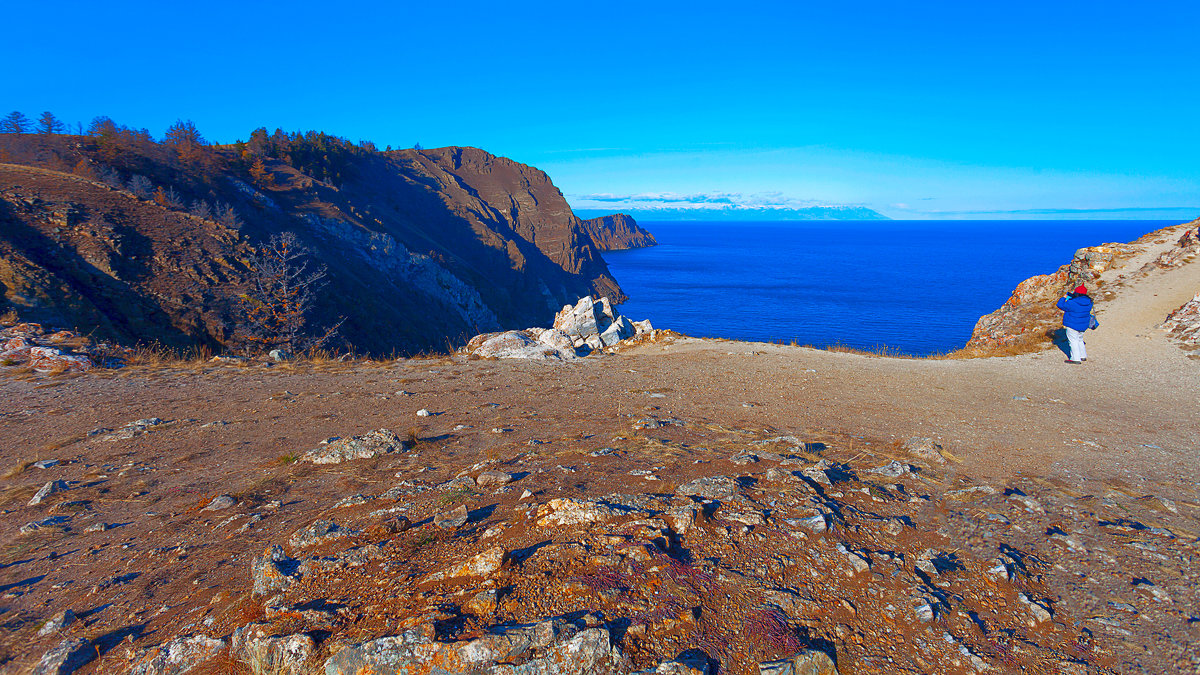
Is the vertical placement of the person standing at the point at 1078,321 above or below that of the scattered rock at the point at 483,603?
below

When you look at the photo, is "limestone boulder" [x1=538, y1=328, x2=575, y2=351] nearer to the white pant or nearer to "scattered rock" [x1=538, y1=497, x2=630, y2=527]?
"scattered rock" [x1=538, y1=497, x2=630, y2=527]

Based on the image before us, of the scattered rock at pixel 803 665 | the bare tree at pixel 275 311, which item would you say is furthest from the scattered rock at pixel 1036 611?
the bare tree at pixel 275 311

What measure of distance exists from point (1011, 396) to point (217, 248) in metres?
26.7

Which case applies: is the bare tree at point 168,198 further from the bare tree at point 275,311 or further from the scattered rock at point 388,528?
the scattered rock at point 388,528

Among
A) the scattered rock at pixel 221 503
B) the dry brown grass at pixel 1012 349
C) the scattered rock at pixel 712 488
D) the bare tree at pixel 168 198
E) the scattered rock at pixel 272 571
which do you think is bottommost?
the dry brown grass at pixel 1012 349

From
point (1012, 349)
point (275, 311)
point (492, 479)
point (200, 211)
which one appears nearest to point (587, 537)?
Result: point (492, 479)

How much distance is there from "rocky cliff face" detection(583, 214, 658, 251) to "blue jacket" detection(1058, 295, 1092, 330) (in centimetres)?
16437

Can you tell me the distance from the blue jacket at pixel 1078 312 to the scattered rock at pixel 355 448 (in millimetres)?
14267

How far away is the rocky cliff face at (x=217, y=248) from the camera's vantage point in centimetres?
1730

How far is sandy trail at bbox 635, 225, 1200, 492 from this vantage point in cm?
638

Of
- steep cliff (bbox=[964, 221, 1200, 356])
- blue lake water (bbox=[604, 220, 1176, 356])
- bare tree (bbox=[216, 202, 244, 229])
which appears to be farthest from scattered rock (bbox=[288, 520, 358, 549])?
bare tree (bbox=[216, 202, 244, 229])

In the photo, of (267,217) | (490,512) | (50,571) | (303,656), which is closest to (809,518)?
(490,512)

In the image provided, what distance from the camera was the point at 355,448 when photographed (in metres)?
5.89

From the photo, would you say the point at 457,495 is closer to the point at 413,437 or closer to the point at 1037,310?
the point at 413,437
